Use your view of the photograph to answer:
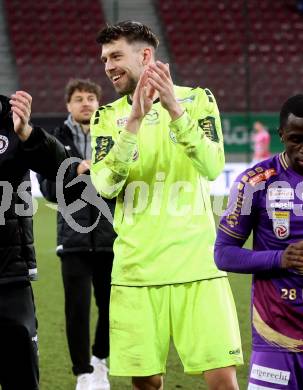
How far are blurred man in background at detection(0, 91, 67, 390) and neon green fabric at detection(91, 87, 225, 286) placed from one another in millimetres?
366

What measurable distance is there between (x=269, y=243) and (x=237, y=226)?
13 centimetres

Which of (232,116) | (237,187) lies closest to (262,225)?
(237,187)

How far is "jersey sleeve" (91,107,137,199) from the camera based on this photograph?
152 inches

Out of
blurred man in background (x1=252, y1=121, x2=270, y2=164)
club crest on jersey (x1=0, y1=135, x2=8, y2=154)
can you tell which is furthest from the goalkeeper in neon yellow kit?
blurred man in background (x1=252, y1=121, x2=270, y2=164)

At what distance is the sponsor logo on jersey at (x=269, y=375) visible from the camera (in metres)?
3.21

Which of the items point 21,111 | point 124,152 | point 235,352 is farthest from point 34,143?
point 235,352

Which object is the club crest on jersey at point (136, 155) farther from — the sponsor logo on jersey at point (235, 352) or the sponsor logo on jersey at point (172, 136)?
the sponsor logo on jersey at point (235, 352)

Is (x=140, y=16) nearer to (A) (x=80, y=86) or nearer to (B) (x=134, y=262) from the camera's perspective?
(A) (x=80, y=86)

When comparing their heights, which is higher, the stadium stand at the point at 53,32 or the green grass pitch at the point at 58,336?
the stadium stand at the point at 53,32

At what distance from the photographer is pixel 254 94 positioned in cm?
2319

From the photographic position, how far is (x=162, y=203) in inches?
159

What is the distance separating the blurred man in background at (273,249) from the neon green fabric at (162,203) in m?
0.60

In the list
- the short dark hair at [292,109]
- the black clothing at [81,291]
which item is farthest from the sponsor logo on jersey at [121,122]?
the black clothing at [81,291]

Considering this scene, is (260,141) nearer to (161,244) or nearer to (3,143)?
(161,244)
